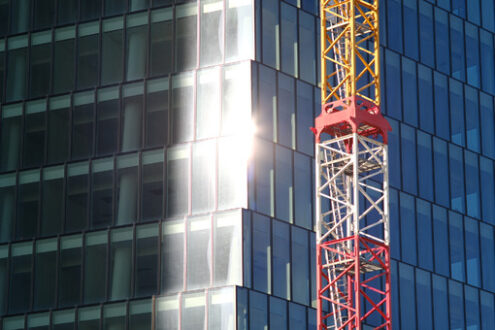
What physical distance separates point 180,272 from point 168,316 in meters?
2.55

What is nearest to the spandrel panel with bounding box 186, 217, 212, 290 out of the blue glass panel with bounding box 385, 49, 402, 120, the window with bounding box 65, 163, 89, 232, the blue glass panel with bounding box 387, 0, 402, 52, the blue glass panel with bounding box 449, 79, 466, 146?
the window with bounding box 65, 163, 89, 232

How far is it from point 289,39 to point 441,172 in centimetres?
1675

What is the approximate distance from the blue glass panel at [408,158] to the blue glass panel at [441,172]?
2245 mm

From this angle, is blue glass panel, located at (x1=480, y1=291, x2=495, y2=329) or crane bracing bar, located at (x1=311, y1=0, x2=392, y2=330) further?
blue glass panel, located at (x1=480, y1=291, x2=495, y2=329)

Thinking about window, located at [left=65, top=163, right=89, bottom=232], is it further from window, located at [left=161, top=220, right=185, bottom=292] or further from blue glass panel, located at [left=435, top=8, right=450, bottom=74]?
blue glass panel, located at [left=435, top=8, right=450, bottom=74]

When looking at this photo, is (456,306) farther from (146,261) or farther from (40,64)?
(40,64)

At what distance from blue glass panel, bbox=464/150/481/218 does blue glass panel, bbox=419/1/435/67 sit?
685 centimetres

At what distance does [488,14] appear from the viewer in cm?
10562

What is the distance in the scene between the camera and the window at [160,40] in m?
86.2

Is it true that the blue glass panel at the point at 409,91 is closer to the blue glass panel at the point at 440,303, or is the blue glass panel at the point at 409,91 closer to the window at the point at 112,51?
the blue glass panel at the point at 440,303

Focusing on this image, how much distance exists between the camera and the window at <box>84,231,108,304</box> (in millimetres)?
83000

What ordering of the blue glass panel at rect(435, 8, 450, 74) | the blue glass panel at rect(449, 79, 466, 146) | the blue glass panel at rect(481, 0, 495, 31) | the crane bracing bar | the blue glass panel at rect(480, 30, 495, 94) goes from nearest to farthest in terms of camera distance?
the crane bracing bar → the blue glass panel at rect(449, 79, 466, 146) → the blue glass panel at rect(435, 8, 450, 74) → the blue glass panel at rect(480, 30, 495, 94) → the blue glass panel at rect(481, 0, 495, 31)

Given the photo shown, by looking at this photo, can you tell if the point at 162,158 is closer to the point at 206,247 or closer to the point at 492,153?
the point at 206,247

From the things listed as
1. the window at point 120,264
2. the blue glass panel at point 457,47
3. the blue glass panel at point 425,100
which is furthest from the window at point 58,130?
the blue glass panel at point 457,47
